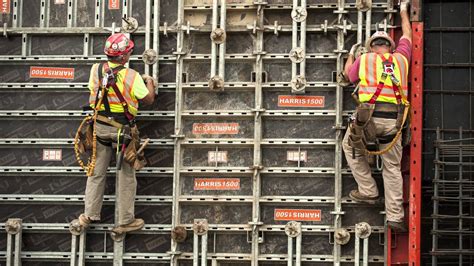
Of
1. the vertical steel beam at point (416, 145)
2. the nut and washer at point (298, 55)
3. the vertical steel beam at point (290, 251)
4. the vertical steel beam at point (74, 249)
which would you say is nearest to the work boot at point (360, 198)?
the vertical steel beam at point (416, 145)

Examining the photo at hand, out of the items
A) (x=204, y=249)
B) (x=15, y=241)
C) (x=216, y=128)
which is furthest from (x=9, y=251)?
(x=216, y=128)

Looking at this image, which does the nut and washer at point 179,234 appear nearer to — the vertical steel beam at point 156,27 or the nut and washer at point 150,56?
the vertical steel beam at point 156,27

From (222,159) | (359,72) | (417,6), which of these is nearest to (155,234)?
(222,159)

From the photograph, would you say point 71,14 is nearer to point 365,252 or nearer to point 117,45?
point 117,45

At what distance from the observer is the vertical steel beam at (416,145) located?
10078 millimetres

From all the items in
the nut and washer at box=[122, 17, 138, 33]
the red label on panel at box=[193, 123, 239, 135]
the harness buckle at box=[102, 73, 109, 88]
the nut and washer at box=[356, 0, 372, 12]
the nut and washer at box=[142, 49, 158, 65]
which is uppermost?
the nut and washer at box=[356, 0, 372, 12]

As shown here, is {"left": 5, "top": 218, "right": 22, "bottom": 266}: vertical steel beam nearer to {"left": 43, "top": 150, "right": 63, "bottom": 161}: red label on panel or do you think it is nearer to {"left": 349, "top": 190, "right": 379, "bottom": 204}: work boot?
{"left": 43, "top": 150, "right": 63, "bottom": 161}: red label on panel

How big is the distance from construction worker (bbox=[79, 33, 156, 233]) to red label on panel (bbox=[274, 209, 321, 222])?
1.88 m

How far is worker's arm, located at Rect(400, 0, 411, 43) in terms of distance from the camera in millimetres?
10352

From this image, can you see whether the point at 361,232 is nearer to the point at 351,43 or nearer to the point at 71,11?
the point at 351,43

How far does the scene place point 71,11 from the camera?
37.1ft

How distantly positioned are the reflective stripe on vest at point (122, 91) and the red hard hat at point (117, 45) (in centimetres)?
24

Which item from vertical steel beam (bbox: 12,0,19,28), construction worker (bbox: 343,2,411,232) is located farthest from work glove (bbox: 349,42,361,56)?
vertical steel beam (bbox: 12,0,19,28)

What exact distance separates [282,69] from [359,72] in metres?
1.21
